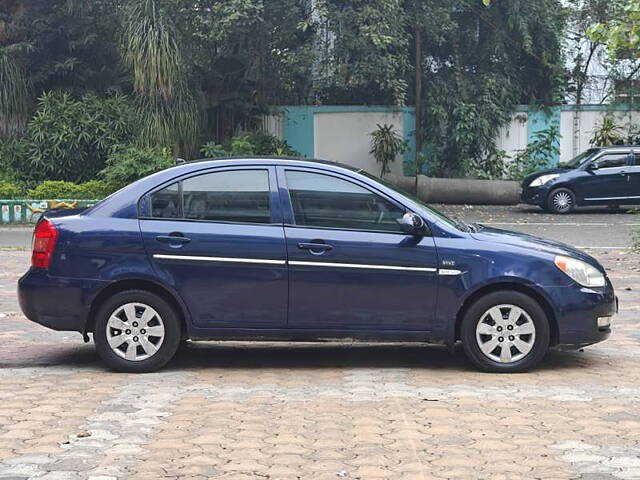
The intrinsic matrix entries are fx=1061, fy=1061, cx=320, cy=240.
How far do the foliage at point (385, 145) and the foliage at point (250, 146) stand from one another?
2.07 m

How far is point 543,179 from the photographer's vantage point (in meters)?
23.6

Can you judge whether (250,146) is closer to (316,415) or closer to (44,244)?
(44,244)

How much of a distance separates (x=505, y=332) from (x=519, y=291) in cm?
32

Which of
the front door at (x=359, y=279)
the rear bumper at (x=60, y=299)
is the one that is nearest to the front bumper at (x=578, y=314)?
the front door at (x=359, y=279)

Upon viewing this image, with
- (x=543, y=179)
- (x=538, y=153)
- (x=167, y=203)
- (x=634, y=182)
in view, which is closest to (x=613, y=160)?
(x=634, y=182)

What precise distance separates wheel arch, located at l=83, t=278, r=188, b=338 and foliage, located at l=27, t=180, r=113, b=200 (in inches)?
568

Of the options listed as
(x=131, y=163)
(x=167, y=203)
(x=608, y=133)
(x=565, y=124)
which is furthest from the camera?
(x=565, y=124)

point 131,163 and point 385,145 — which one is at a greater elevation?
point 385,145

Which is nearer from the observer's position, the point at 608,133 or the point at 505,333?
the point at 505,333

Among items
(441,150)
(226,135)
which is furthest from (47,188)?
(441,150)

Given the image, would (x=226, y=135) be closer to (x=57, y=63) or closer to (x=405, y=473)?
(x=57, y=63)

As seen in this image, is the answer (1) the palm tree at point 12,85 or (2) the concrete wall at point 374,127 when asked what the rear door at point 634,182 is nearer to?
(2) the concrete wall at point 374,127

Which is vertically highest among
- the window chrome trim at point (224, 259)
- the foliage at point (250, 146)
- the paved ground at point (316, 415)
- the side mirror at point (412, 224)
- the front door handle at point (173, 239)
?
the foliage at point (250, 146)

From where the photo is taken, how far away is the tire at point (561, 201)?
76.8ft
